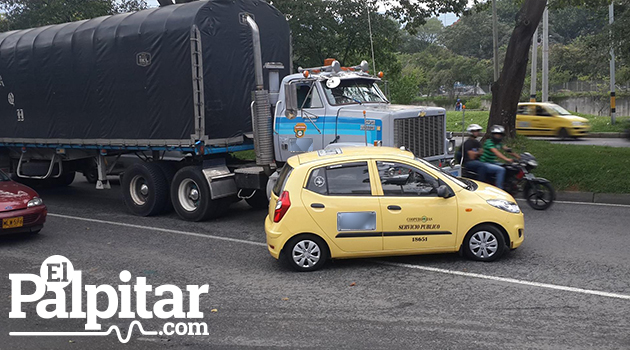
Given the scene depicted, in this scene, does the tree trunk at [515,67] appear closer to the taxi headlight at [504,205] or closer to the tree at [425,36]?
the taxi headlight at [504,205]

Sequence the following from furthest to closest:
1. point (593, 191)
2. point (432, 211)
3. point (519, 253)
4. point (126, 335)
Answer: point (593, 191), point (519, 253), point (432, 211), point (126, 335)

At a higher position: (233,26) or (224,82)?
(233,26)

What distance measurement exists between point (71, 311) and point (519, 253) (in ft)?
19.3

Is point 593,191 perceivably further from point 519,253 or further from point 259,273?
point 259,273

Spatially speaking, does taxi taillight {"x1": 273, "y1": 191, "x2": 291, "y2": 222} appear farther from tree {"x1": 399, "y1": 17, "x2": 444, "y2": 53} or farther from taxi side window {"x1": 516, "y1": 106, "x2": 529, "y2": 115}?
tree {"x1": 399, "y1": 17, "x2": 444, "y2": 53}

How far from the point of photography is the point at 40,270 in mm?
9219

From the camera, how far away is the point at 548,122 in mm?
26609

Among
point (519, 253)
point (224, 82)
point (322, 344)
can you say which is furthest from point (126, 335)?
point (224, 82)

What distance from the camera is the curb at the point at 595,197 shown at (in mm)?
13477

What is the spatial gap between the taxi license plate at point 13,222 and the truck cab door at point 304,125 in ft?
15.2

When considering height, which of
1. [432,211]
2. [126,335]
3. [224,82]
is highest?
[224,82]

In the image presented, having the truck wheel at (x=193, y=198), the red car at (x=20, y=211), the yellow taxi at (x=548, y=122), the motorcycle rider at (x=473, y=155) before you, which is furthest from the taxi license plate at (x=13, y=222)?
the yellow taxi at (x=548, y=122)

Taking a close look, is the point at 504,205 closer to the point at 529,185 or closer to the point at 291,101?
the point at 529,185

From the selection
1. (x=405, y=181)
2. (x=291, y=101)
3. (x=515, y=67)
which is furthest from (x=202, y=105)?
(x=515, y=67)
